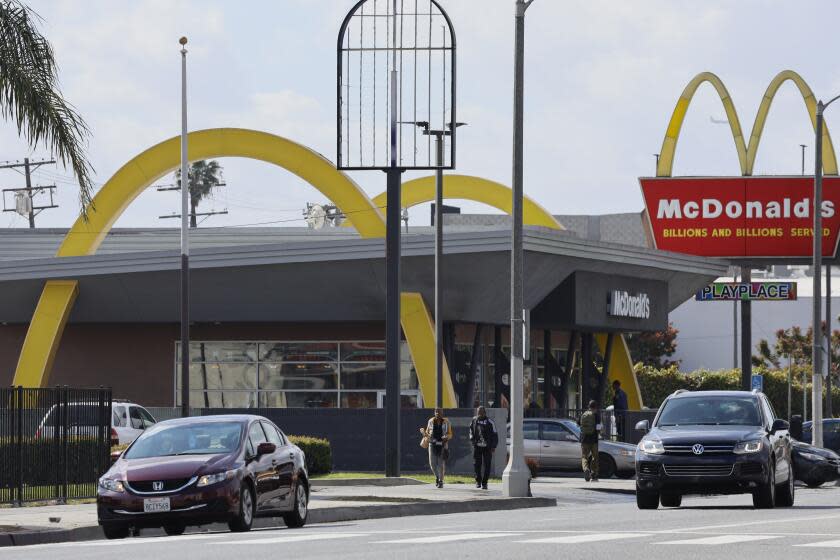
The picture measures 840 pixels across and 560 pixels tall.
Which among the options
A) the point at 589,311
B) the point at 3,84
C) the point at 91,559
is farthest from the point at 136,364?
the point at 91,559

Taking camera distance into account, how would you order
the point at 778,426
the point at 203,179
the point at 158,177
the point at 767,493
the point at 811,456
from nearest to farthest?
the point at 767,493
the point at 778,426
the point at 811,456
the point at 158,177
the point at 203,179

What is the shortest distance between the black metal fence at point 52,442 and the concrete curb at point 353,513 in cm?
426

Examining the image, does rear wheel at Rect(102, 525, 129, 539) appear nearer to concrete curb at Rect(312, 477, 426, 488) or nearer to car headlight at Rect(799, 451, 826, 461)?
concrete curb at Rect(312, 477, 426, 488)

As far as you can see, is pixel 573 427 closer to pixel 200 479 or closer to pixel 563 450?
pixel 563 450

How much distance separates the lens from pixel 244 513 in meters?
20.1

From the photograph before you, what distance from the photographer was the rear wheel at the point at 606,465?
128ft

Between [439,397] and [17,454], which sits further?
[439,397]

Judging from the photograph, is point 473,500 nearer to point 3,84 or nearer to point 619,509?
point 619,509

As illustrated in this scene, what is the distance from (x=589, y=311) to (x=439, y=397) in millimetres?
9132

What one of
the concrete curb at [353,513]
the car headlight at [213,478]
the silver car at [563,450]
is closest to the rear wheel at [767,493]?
the concrete curb at [353,513]

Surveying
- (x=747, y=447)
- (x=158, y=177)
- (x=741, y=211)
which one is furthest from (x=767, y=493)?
(x=741, y=211)

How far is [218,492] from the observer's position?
19719mm

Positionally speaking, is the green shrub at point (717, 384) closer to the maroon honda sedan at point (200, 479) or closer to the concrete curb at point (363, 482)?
the concrete curb at point (363, 482)

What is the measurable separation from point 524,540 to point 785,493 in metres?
10.1
